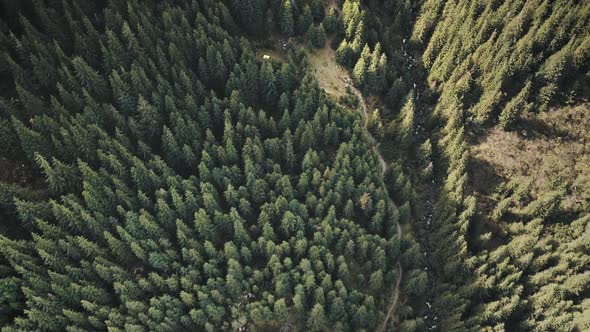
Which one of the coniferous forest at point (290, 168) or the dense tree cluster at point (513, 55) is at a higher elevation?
the dense tree cluster at point (513, 55)

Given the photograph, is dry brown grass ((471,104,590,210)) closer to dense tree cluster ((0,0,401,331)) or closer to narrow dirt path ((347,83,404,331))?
narrow dirt path ((347,83,404,331))

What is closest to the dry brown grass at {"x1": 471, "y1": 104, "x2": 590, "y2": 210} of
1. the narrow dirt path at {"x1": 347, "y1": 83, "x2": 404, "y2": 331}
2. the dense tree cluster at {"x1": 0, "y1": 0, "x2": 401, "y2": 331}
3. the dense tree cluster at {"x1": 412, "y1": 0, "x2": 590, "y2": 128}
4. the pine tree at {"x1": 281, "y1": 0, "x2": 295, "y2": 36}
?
the dense tree cluster at {"x1": 412, "y1": 0, "x2": 590, "y2": 128}

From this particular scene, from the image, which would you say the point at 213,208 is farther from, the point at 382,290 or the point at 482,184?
the point at 482,184

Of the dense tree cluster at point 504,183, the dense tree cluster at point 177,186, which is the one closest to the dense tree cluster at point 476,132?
the dense tree cluster at point 504,183

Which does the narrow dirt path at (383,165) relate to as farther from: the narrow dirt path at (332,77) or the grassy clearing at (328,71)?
the grassy clearing at (328,71)

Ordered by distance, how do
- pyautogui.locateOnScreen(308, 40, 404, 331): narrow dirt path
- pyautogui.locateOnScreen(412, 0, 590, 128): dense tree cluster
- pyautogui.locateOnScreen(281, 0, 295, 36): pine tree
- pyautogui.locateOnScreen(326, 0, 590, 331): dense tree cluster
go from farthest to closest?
pyautogui.locateOnScreen(308, 40, 404, 331): narrow dirt path < pyautogui.locateOnScreen(281, 0, 295, 36): pine tree < pyautogui.locateOnScreen(412, 0, 590, 128): dense tree cluster < pyautogui.locateOnScreen(326, 0, 590, 331): dense tree cluster

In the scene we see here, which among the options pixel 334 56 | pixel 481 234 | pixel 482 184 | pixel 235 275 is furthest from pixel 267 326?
pixel 334 56

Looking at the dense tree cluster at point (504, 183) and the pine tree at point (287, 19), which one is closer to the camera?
the dense tree cluster at point (504, 183)

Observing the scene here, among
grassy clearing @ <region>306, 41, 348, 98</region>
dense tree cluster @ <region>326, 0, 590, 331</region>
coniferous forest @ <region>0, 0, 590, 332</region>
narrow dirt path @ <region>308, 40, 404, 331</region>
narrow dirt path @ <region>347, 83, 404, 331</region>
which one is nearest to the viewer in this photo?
coniferous forest @ <region>0, 0, 590, 332</region>
